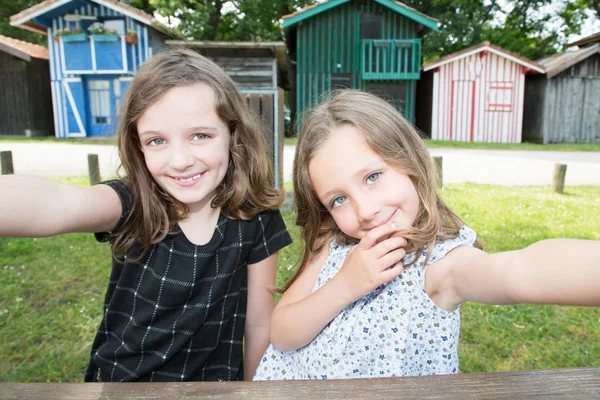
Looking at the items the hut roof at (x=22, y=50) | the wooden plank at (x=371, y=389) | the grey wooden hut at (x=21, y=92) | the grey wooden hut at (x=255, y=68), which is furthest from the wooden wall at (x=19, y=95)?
the wooden plank at (x=371, y=389)

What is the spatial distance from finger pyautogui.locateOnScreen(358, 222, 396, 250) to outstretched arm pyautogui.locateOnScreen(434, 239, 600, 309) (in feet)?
0.67

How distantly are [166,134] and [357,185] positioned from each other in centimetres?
69

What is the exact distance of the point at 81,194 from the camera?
4.57 ft

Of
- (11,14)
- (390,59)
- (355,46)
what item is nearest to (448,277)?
(390,59)

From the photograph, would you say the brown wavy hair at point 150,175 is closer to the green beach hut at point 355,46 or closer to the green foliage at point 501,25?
the green beach hut at point 355,46

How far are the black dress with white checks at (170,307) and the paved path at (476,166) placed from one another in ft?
19.3

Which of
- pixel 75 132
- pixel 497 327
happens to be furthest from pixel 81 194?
pixel 75 132

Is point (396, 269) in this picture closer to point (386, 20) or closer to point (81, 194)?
point (81, 194)

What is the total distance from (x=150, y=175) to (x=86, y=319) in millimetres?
2010

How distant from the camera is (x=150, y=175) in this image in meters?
1.84

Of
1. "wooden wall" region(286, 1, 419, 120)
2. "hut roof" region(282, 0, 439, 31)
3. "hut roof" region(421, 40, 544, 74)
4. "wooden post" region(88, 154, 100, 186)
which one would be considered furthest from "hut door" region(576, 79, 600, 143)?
"wooden post" region(88, 154, 100, 186)

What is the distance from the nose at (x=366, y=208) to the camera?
1.36 m

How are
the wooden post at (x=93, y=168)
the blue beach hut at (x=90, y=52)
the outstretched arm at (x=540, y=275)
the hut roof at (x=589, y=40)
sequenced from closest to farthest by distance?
1. the outstretched arm at (x=540, y=275)
2. the wooden post at (x=93, y=168)
3. the blue beach hut at (x=90, y=52)
4. the hut roof at (x=589, y=40)

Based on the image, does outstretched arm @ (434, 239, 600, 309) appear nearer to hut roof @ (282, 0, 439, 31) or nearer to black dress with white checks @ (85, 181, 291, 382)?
black dress with white checks @ (85, 181, 291, 382)
